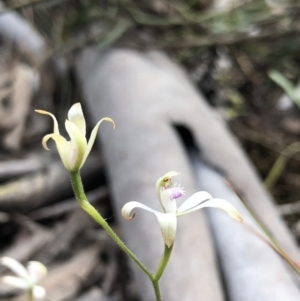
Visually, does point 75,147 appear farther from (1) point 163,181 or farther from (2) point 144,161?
(2) point 144,161

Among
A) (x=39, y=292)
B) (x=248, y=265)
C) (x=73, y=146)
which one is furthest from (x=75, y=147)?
(x=248, y=265)

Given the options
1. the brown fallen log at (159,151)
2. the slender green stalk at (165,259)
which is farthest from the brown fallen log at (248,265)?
the slender green stalk at (165,259)

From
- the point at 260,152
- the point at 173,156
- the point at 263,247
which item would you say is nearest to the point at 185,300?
the point at 263,247

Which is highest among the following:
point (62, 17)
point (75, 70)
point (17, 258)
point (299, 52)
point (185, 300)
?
point (62, 17)

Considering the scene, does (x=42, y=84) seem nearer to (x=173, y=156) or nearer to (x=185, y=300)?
(x=173, y=156)

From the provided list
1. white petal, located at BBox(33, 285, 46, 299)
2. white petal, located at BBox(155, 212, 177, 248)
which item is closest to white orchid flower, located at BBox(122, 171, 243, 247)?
white petal, located at BBox(155, 212, 177, 248)

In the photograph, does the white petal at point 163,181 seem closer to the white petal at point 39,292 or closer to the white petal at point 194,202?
the white petal at point 194,202

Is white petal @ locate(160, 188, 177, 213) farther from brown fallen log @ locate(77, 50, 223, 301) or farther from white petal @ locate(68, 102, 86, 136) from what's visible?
brown fallen log @ locate(77, 50, 223, 301)
